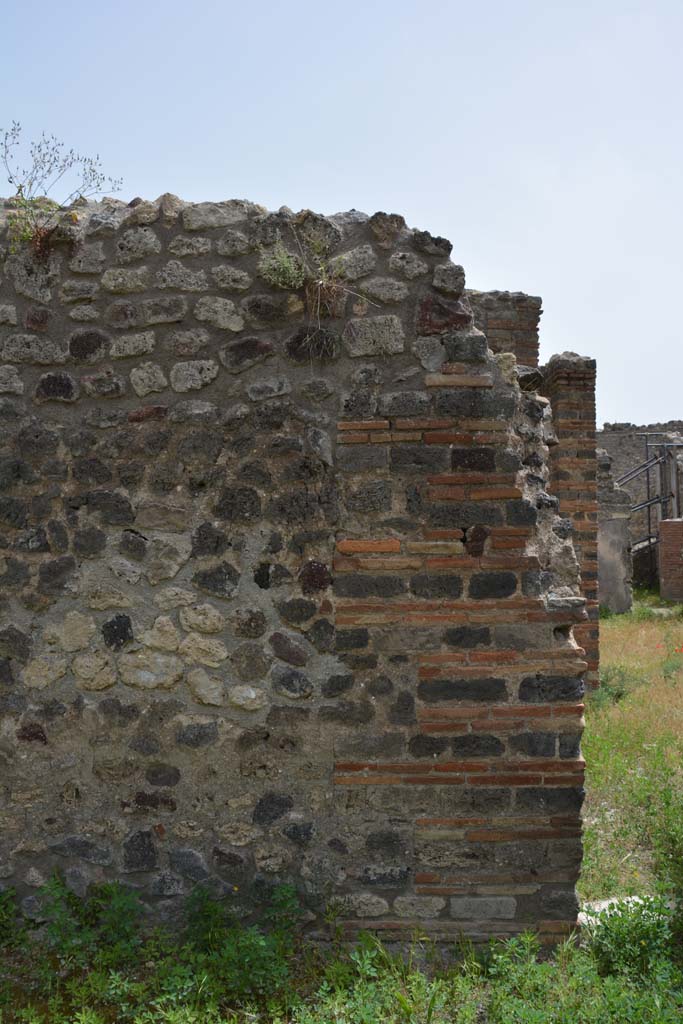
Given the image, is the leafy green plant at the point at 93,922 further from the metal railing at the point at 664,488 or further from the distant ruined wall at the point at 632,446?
the distant ruined wall at the point at 632,446

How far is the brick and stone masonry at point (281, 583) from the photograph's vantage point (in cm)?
364

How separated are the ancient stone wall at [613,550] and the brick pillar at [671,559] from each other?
2.14 metres

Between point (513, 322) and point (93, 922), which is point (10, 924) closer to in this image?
point (93, 922)

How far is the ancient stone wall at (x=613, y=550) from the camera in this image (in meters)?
16.5

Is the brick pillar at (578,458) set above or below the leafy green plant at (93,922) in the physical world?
above

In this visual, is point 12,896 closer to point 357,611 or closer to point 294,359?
point 357,611

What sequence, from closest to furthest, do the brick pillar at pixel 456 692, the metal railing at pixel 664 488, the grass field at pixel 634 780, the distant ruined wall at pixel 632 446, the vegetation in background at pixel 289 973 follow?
the vegetation in background at pixel 289 973, the brick pillar at pixel 456 692, the grass field at pixel 634 780, the metal railing at pixel 664 488, the distant ruined wall at pixel 632 446

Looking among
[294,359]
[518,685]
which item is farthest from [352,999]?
[294,359]

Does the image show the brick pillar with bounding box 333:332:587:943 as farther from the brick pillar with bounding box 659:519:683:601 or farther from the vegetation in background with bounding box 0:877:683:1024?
the brick pillar with bounding box 659:519:683:601

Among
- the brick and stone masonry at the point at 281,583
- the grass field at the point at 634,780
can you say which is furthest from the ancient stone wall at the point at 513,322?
the brick and stone masonry at the point at 281,583

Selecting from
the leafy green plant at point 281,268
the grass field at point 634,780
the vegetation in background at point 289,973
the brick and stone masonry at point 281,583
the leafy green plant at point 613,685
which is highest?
the leafy green plant at point 281,268

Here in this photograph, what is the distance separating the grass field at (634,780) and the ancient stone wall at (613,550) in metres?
6.50

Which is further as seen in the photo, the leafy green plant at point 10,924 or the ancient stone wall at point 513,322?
the ancient stone wall at point 513,322

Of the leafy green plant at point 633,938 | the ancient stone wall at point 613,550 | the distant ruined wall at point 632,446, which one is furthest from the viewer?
the distant ruined wall at point 632,446
